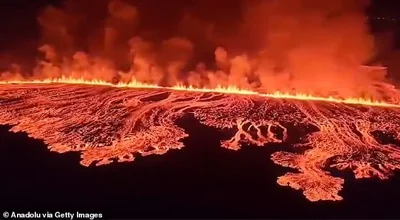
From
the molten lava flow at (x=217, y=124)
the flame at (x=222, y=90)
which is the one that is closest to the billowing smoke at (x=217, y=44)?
the flame at (x=222, y=90)

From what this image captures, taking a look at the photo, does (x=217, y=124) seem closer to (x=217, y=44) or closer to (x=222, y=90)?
(x=222, y=90)

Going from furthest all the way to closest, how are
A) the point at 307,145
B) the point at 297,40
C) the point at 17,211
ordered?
the point at 297,40 → the point at 307,145 → the point at 17,211

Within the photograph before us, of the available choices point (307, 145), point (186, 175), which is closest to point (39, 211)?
point (186, 175)

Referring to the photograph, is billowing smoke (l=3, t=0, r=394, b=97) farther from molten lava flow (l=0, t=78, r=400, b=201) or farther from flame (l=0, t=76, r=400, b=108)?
molten lava flow (l=0, t=78, r=400, b=201)

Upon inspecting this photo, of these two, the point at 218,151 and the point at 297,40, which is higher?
the point at 297,40

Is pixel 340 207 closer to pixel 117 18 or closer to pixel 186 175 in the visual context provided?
pixel 186 175

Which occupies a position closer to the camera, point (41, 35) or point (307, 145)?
point (307, 145)
